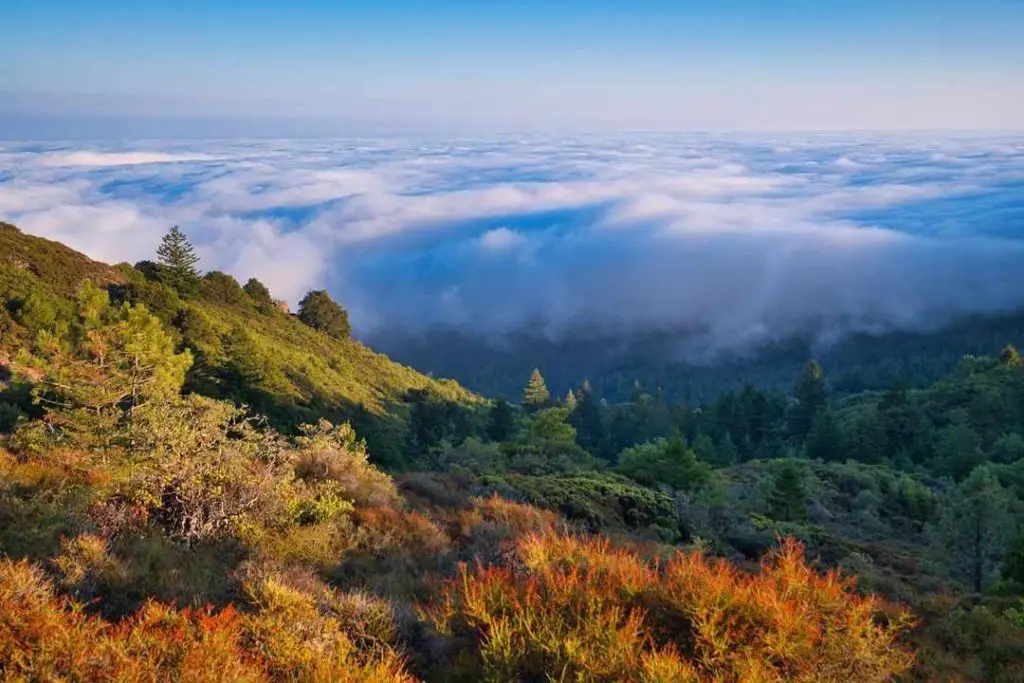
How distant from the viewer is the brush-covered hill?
75.5 feet

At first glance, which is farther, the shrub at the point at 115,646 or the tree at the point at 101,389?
the tree at the point at 101,389

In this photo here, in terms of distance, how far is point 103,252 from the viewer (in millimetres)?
173250

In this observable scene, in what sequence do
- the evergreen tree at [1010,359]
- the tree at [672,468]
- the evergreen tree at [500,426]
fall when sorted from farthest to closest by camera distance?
the evergreen tree at [1010,359], the evergreen tree at [500,426], the tree at [672,468]

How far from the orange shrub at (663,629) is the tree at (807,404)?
69.6 m

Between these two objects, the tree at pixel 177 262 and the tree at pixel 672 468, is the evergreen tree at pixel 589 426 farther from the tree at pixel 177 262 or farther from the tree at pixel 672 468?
the tree at pixel 177 262

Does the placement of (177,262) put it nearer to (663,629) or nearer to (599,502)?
(599,502)

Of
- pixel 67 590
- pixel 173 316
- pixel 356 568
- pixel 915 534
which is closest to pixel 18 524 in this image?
pixel 67 590

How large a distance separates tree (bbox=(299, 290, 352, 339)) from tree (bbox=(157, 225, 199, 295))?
10.4m

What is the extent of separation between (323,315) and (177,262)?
39.6 feet

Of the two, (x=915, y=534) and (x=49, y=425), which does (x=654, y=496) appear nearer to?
(x=49, y=425)

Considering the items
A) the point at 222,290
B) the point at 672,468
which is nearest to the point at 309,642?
the point at 672,468

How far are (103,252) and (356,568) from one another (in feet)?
657

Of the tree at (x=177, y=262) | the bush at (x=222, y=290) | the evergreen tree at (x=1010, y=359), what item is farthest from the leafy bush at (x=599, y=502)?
the evergreen tree at (x=1010, y=359)

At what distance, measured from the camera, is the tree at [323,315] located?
47.9 meters
